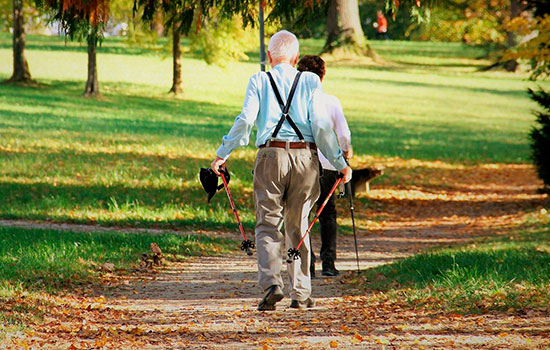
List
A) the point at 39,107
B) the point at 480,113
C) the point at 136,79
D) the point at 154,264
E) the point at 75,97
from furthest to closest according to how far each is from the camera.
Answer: the point at 136,79 < the point at 480,113 < the point at 75,97 < the point at 39,107 < the point at 154,264

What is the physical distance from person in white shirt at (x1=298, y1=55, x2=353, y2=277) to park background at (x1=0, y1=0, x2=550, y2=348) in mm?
426

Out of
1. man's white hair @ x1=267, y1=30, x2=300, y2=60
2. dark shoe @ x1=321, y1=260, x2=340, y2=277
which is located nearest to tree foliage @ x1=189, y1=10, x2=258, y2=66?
dark shoe @ x1=321, y1=260, x2=340, y2=277

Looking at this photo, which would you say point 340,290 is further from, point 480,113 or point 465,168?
point 480,113

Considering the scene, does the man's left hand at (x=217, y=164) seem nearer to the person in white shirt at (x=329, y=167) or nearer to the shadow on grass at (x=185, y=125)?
the person in white shirt at (x=329, y=167)

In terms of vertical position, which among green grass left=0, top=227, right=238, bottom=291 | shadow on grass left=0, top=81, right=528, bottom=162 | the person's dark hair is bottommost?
shadow on grass left=0, top=81, right=528, bottom=162

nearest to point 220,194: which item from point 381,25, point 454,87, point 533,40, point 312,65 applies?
point 533,40

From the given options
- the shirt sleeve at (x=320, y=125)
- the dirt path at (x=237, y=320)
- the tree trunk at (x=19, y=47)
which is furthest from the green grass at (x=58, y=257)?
the tree trunk at (x=19, y=47)

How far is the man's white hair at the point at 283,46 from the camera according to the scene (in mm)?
6703

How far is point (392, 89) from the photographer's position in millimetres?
41500

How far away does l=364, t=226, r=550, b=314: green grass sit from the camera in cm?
659

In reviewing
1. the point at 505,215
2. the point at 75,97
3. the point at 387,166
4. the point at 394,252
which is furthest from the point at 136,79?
the point at 394,252

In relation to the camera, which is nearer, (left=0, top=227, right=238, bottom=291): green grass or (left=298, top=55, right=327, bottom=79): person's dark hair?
(left=298, top=55, right=327, bottom=79): person's dark hair

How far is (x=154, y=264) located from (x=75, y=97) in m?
23.3

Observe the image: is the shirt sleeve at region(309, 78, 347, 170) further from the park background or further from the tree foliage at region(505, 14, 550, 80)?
the tree foliage at region(505, 14, 550, 80)
